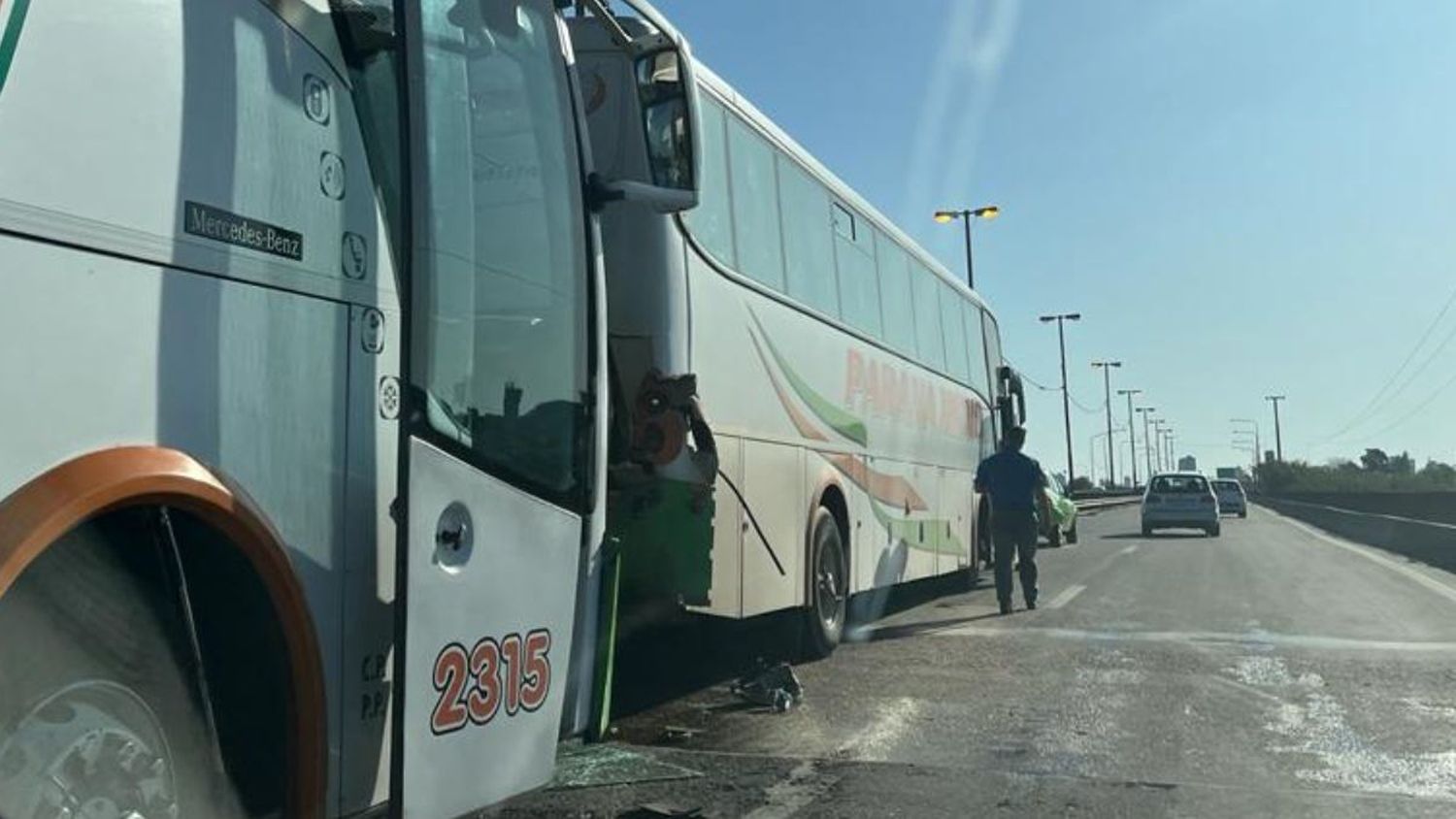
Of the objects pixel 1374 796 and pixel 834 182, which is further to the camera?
pixel 834 182

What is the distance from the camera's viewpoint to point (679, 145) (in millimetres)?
5207

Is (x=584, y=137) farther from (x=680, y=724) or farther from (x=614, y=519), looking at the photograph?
(x=680, y=724)

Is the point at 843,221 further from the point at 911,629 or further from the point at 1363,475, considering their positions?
the point at 1363,475

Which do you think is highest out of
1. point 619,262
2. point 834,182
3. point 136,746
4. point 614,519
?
point 834,182

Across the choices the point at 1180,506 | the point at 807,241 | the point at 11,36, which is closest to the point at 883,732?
the point at 807,241

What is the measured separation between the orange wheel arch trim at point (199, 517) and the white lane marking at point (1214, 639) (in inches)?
329

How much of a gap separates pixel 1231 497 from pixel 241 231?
2085 inches

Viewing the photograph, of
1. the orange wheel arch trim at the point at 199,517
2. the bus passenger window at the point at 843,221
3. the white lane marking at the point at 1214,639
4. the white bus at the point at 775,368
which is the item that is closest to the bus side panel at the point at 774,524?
the white bus at the point at 775,368

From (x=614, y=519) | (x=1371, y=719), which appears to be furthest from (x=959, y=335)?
(x=614, y=519)

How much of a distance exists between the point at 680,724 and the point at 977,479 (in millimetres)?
6659

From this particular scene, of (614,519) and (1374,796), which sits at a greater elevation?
(614,519)

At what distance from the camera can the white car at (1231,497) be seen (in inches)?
1978

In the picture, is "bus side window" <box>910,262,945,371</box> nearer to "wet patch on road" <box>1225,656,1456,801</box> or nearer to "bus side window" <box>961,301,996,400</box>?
"bus side window" <box>961,301,996,400</box>

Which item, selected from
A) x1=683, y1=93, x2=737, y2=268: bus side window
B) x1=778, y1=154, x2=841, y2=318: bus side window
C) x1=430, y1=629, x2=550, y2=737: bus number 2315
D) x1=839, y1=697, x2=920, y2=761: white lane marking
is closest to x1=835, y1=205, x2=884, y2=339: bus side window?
x1=778, y1=154, x2=841, y2=318: bus side window
